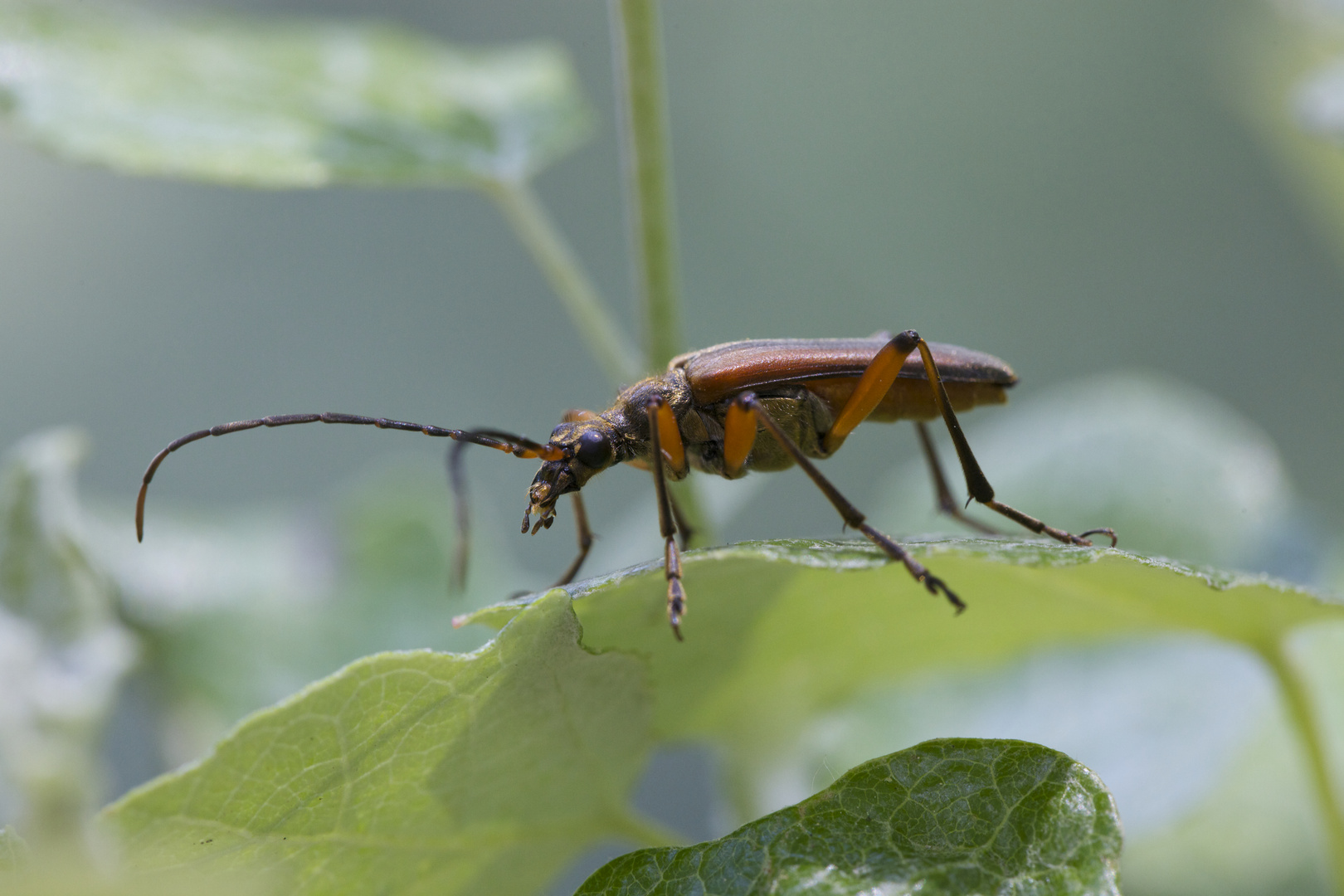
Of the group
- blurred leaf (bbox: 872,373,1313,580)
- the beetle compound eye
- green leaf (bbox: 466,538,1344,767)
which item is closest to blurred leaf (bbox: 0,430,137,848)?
green leaf (bbox: 466,538,1344,767)

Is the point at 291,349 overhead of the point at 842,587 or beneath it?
overhead

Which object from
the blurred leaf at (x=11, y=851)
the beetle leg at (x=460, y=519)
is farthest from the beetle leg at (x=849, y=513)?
the blurred leaf at (x=11, y=851)

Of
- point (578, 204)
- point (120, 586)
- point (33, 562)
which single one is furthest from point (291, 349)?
point (33, 562)

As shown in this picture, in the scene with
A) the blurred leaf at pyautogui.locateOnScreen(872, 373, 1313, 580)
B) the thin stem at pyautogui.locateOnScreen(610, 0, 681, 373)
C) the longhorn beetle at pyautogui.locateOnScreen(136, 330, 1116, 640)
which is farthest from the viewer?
the blurred leaf at pyautogui.locateOnScreen(872, 373, 1313, 580)

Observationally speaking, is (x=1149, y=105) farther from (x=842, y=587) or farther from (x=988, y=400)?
(x=842, y=587)

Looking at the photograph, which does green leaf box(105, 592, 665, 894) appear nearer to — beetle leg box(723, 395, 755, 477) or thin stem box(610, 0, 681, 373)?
thin stem box(610, 0, 681, 373)

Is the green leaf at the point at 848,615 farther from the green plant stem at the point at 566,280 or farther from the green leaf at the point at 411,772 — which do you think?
the green plant stem at the point at 566,280
